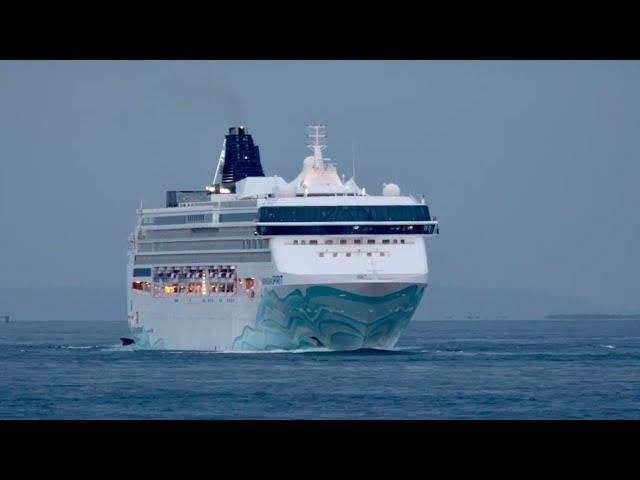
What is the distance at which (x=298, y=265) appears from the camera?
65.6 metres

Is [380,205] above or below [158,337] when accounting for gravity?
above

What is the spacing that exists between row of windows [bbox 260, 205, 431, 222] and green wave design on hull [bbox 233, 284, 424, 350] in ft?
9.38

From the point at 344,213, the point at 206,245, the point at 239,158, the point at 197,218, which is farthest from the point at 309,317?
the point at 239,158

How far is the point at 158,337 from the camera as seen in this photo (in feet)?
252

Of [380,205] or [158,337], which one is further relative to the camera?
[158,337]

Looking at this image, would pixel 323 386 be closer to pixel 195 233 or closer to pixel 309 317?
pixel 309 317

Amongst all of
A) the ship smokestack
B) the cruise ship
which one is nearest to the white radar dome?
the cruise ship

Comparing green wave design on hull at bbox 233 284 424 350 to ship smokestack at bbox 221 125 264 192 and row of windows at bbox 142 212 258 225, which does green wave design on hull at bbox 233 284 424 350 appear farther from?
ship smokestack at bbox 221 125 264 192

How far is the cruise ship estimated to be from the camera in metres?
64.9

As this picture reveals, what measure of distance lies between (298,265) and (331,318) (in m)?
2.48
